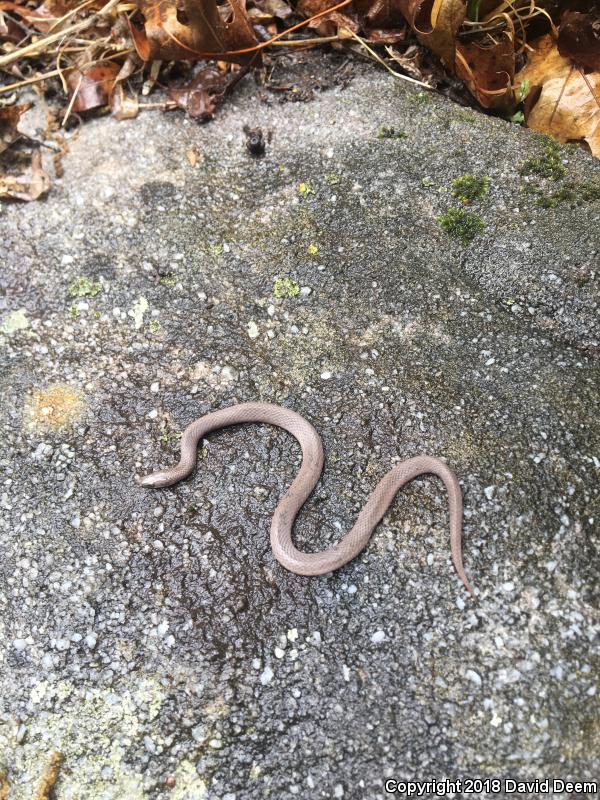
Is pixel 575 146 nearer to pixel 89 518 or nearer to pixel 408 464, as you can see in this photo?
pixel 408 464

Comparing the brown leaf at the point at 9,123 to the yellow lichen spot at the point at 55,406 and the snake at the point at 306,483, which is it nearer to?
the yellow lichen spot at the point at 55,406

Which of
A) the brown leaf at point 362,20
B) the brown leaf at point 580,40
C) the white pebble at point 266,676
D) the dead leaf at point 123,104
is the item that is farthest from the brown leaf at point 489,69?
the white pebble at point 266,676

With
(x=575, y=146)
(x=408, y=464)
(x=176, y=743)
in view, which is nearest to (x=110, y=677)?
(x=176, y=743)

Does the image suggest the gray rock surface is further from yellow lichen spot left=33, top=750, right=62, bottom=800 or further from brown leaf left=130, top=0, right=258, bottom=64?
brown leaf left=130, top=0, right=258, bottom=64

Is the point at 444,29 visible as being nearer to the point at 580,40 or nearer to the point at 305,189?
the point at 580,40

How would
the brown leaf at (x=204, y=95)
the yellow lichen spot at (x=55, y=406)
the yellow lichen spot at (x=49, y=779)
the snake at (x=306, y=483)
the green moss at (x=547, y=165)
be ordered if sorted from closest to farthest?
1. the yellow lichen spot at (x=49, y=779)
2. the snake at (x=306, y=483)
3. the yellow lichen spot at (x=55, y=406)
4. the green moss at (x=547, y=165)
5. the brown leaf at (x=204, y=95)

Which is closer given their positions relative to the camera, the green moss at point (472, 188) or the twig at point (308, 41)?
the green moss at point (472, 188)
